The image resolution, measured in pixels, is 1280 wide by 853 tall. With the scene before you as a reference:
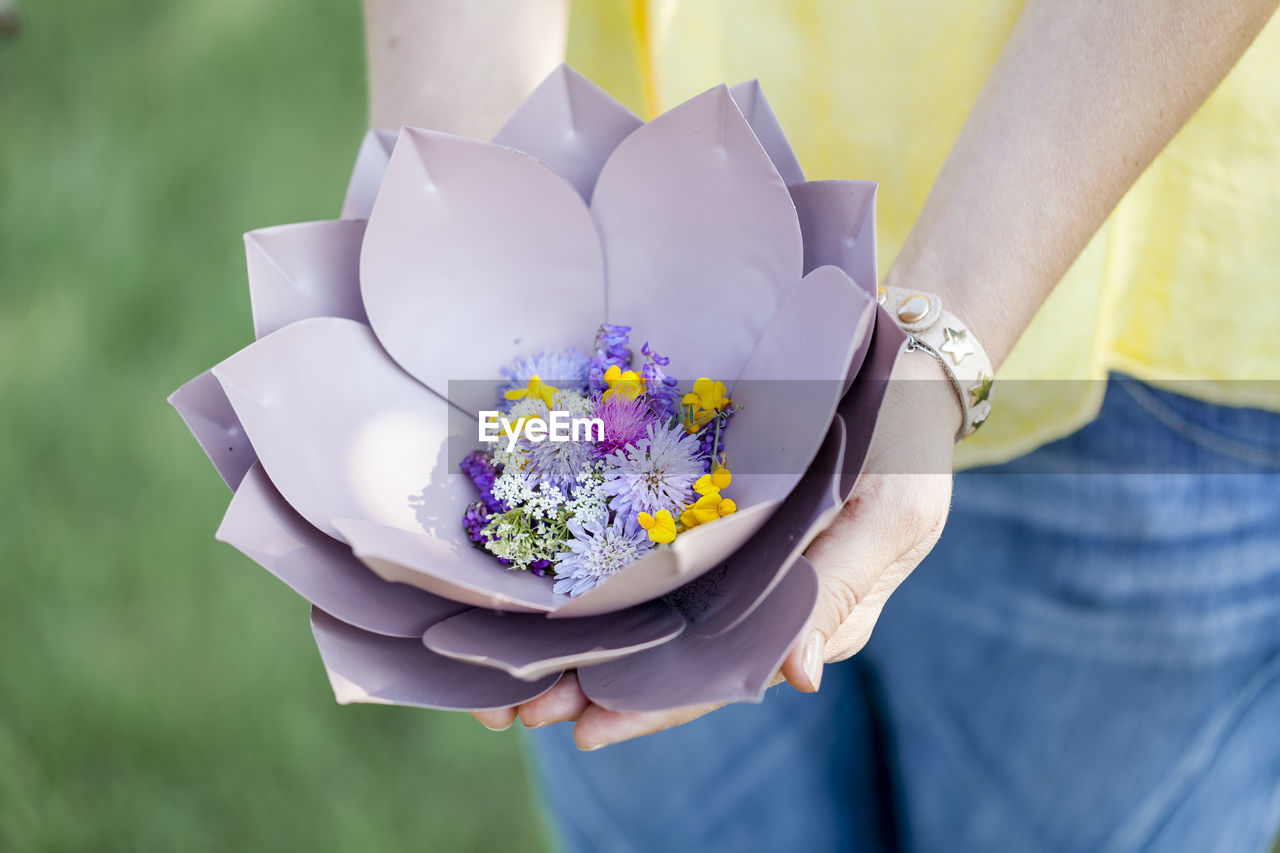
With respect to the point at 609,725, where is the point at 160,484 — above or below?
below

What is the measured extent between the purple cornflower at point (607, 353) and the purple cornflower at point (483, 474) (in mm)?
81

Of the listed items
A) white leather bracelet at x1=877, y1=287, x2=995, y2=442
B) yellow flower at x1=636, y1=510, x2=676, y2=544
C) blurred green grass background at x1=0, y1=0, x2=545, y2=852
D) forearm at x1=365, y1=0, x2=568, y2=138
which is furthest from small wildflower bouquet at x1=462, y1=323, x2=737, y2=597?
blurred green grass background at x1=0, y1=0, x2=545, y2=852

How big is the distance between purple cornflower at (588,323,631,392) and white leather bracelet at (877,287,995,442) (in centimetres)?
17

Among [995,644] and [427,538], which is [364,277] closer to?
[427,538]

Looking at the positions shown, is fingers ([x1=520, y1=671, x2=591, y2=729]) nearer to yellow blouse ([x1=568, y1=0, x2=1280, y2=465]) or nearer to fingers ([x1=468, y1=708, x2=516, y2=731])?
fingers ([x1=468, y1=708, x2=516, y2=731])

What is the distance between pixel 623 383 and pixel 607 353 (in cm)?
5

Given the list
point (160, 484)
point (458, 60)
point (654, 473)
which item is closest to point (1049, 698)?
point (654, 473)

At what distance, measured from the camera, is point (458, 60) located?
796mm

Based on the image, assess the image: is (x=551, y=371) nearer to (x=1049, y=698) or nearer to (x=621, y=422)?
(x=621, y=422)

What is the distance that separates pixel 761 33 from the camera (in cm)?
78

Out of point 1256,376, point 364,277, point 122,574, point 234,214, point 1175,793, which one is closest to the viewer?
point 364,277

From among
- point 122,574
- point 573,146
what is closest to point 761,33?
point 573,146

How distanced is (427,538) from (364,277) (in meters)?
0.17

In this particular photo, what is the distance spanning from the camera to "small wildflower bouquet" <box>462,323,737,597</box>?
1.76ft
